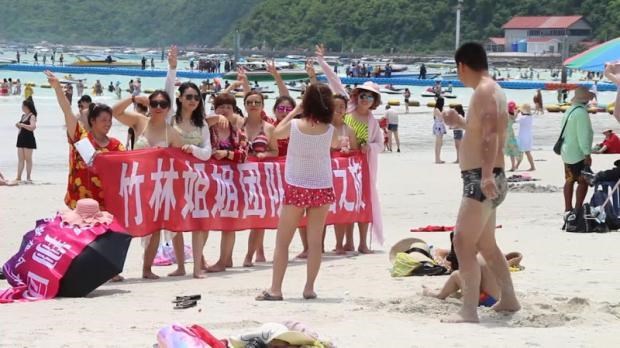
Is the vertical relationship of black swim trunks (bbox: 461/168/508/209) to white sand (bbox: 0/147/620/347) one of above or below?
above

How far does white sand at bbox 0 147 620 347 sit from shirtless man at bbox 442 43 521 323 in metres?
0.34

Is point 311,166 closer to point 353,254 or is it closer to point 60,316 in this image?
point 60,316

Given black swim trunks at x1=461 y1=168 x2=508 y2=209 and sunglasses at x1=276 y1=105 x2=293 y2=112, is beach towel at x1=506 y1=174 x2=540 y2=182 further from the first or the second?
black swim trunks at x1=461 y1=168 x2=508 y2=209

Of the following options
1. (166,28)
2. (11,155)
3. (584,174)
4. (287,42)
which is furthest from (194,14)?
(584,174)

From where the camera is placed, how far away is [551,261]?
9.73 metres

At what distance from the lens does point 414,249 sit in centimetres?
930

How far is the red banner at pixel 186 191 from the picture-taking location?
9.27 meters

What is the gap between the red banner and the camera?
927 centimetres

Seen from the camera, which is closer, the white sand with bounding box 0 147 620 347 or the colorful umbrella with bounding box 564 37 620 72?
the white sand with bounding box 0 147 620 347

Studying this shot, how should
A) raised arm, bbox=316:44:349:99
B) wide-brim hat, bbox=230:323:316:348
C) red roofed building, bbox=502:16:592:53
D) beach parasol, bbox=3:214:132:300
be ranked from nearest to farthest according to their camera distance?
wide-brim hat, bbox=230:323:316:348 < beach parasol, bbox=3:214:132:300 < raised arm, bbox=316:44:349:99 < red roofed building, bbox=502:16:592:53

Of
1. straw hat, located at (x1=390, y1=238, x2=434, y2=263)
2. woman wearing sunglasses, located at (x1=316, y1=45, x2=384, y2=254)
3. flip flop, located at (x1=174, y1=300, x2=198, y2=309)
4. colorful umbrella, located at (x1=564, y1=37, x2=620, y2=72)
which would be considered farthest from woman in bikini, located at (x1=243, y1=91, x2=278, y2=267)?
colorful umbrella, located at (x1=564, y1=37, x2=620, y2=72)

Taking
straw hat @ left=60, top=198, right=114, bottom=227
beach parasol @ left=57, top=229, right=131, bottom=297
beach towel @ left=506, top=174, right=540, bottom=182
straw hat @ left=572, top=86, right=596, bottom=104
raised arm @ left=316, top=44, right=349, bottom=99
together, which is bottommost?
beach towel @ left=506, top=174, right=540, bottom=182

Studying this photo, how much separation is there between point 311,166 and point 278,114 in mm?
2128

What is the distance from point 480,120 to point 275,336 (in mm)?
1833
